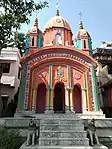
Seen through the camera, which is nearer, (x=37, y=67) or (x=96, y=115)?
(x=96, y=115)

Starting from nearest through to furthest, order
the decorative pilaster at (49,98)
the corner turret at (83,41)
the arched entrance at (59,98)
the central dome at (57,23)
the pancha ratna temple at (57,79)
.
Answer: the decorative pilaster at (49,98), the pancha ratna temple at (57,79), the arched entrance at (59,98), the corner turret at (83,41), the central dome at (57,23)

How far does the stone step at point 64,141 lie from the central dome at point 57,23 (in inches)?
534

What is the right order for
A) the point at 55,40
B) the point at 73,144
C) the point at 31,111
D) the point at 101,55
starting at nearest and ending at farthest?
the point at 73,144 → the point at 31,111 → the point at 55,40 → the point at 101,55

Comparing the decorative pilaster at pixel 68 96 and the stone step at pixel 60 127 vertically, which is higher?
the decorative pilaster at pixel 68 96

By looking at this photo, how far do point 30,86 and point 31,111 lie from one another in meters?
2.22

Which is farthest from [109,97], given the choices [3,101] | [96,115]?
[3,101]

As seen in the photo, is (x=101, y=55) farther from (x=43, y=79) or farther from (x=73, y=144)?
(x=73, y=144)

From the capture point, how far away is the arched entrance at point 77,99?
13.9 metres

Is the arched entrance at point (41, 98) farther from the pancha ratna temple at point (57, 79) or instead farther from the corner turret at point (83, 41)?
the corner turret at point (83, 41)

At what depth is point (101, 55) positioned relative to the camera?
61.9 feet

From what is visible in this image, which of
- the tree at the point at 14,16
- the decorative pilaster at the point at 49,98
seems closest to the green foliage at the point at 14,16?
the tree at the point at 14,16

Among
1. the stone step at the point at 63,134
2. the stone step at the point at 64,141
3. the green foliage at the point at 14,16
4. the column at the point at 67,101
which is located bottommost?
the stone step at the point at 64,141

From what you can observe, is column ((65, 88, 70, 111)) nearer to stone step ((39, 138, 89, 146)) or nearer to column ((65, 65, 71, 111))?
column ((65, 65, 71, 111))

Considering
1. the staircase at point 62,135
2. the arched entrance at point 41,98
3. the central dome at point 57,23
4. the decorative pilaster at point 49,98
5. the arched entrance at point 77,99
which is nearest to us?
the staircase at point 62,135
